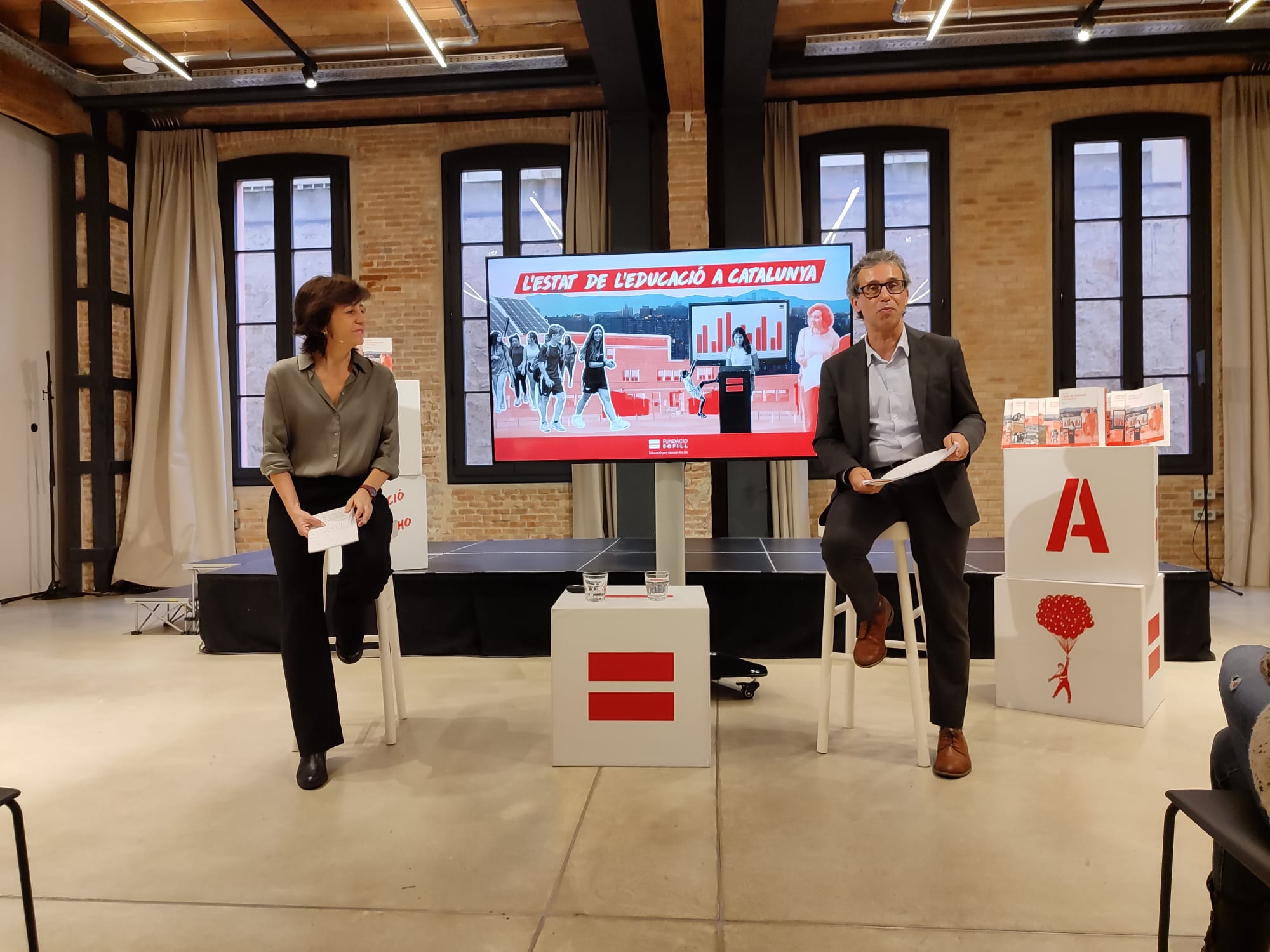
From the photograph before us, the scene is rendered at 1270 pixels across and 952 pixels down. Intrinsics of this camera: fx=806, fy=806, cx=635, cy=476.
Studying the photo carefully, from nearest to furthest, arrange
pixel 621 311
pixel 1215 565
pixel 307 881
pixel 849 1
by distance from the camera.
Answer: pixel 307 881
pixel 621 311
pixel 849 1
pixel 1215 565

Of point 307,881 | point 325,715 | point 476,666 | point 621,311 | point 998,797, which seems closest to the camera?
point 307,881

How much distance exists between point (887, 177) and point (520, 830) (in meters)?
5.85

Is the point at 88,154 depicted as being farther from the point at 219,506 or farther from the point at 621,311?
the point at 621,311

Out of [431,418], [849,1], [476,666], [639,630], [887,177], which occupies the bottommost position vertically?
[476,666]

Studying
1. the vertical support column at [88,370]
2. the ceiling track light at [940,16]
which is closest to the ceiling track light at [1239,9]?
the ceiling track light at [940,16]

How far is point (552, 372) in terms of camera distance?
3.10 m

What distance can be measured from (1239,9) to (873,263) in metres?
4.46

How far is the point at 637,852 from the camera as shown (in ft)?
5.83

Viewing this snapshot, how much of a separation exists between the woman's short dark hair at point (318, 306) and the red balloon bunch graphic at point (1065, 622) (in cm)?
241

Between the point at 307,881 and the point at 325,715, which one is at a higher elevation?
the point at 325,715

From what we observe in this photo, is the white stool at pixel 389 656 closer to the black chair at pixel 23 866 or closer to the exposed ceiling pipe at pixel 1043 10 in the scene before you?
the black chair at pixel 23 866

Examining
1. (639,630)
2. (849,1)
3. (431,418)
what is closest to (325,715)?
(639,630)

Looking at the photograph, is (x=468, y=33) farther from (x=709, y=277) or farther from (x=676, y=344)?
(x=676, y=344)

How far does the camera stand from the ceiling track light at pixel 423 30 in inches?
182
